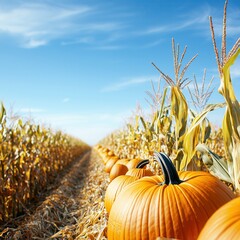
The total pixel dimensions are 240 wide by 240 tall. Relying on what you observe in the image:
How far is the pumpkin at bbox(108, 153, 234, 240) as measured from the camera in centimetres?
237

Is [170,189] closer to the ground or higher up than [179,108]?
closer to the ground

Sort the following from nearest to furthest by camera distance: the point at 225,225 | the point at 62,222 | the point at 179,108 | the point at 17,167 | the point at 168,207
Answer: the point at 225,225, the point at 168,207, the point at 179,108, the point at 62,222, the point at 17,167

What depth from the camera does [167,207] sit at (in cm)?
246

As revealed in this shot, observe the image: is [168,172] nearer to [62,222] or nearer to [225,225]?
[225,225]

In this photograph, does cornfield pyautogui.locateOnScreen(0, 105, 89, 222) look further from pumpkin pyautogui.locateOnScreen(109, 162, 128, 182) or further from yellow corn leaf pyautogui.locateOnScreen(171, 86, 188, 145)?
yellow corn leaf pyautogui.locateOnScreen(171, 86, 188, 145)

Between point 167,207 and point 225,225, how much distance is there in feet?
2.70

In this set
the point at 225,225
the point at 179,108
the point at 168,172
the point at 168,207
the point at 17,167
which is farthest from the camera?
the point at 17,167

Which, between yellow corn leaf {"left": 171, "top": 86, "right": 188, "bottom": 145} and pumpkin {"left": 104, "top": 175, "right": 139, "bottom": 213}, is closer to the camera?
pumpkin {"left": 104, "top": 175, "right": 139, "bottom": 213}

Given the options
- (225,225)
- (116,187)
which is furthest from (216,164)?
(225,225)

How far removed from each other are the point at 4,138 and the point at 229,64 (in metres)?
6.10

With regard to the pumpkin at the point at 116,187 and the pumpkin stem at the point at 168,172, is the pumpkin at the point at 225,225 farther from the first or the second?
the pumpkin at the point at 116,187

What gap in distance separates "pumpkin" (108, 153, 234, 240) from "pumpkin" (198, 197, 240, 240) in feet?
2.03

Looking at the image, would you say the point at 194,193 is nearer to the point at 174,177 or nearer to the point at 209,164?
the point at 174,177

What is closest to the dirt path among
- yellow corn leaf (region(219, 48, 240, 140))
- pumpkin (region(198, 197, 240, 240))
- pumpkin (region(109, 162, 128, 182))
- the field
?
the field
